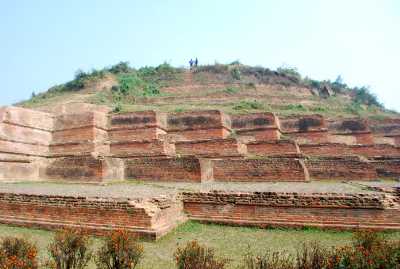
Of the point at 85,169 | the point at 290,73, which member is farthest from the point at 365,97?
the point at 85,169

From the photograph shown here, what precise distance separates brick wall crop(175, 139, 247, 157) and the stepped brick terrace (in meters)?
0.05

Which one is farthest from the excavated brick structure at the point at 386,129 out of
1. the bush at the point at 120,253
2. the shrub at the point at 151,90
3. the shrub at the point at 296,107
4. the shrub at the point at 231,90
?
the bush at the point at 120,253

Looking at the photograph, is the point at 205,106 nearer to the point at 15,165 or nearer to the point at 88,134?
the point at 88,134

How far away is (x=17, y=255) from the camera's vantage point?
4059 mm

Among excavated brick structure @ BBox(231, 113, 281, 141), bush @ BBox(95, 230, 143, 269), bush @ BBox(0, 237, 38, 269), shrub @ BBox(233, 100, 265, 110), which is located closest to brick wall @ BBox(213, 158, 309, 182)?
excavated brick structure @ BBox(231, 113, 281, 141)

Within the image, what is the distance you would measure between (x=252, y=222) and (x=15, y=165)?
33.0 feet

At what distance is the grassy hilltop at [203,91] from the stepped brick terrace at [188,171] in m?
2.71

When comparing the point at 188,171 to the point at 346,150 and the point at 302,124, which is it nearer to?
the point at 346,150

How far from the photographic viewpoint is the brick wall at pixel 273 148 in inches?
601

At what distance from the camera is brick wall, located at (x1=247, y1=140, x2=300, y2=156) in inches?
601

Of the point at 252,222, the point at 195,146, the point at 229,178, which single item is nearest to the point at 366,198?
the point at 252,222

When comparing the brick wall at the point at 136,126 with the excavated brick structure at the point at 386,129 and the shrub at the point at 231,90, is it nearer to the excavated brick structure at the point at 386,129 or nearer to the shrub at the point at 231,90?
the shrub at the point at 231,90

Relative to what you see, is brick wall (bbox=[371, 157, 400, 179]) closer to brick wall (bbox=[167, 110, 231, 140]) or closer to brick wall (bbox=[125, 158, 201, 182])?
brick wall (bbox=[167, 110, 231, 140])

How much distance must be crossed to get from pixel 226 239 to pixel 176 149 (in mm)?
9296
